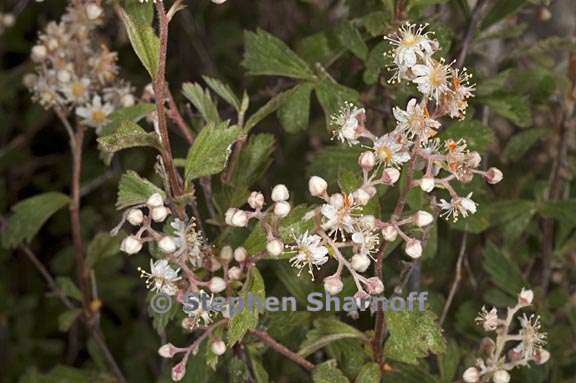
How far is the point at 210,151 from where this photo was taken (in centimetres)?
132

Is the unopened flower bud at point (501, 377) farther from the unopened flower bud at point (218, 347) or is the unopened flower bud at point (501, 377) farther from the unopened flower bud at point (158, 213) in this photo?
the unopened flower bud at point (158, 213)

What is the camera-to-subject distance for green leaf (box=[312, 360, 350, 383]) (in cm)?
138

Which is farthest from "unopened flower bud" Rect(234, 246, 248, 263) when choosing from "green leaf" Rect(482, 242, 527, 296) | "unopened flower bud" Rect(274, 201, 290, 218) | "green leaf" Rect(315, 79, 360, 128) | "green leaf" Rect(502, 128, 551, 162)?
"green leaf" Rect(502, 128, 551, 162)

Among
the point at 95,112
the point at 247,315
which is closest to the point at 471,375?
the point at 247,315

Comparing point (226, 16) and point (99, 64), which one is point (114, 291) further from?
point (226, 16)

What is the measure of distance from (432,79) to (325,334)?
1.58ft

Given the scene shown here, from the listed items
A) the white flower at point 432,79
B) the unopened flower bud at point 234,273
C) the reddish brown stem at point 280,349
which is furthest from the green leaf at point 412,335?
the white flower at point 432,79

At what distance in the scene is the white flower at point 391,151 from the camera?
4.04 feet

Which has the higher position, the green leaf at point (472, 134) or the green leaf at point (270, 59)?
the green leaf at point (270, 59)

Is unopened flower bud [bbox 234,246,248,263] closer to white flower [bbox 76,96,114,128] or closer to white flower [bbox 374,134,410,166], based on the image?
white flower [bbox 374,134,410,166]

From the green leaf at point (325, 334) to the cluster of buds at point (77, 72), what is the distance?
0.55 m

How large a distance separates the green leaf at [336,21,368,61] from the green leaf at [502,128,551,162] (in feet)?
1.56

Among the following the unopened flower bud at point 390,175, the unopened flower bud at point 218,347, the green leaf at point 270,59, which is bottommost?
the unopened flower bud at point 218,347

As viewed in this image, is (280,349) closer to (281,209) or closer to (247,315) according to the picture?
(247,315)
